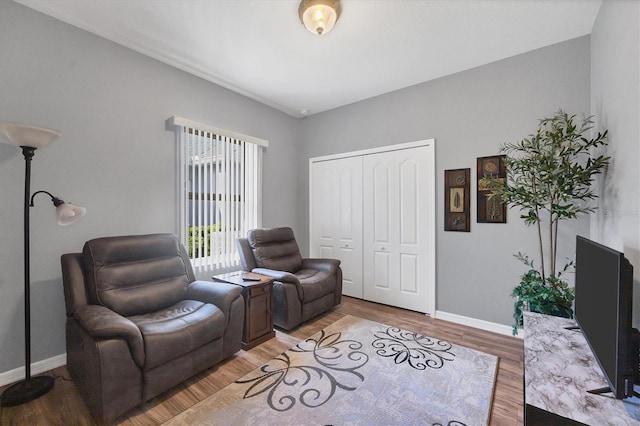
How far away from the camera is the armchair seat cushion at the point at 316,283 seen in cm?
302

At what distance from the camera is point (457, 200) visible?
10.2 ft

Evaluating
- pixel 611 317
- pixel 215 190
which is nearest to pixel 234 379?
pixel 215 190

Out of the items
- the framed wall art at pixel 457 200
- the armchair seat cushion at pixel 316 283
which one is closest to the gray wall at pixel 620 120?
the framed wall art at pixel 457 200

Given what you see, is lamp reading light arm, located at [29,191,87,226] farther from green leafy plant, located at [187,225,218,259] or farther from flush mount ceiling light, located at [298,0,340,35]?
flush mount ceiling light, located at [298,0,340,35]

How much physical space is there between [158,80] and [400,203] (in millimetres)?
3059

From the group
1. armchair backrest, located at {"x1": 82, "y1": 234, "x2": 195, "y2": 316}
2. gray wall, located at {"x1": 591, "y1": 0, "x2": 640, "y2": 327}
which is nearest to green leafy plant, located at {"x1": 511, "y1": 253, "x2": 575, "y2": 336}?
gray wall, located at {"x1": 591, "y1": 0, "x2": 640, "y2": 327}

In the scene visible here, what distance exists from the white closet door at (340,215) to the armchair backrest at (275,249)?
0.68 meters

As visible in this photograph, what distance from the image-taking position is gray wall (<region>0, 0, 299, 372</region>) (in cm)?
207

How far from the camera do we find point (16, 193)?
2.09 meters

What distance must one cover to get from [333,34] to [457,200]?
2.14 meters

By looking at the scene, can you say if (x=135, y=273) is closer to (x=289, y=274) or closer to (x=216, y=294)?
(x=216, y=294)

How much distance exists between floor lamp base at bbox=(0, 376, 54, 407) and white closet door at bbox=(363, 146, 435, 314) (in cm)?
322

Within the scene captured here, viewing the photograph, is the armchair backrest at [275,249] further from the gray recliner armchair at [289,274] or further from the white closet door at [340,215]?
the white closet door at [340,215]

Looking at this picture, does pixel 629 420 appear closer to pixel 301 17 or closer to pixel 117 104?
pixel 301 17
